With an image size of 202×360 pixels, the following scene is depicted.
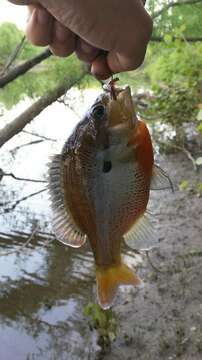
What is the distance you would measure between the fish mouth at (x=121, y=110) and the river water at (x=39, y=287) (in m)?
2.00

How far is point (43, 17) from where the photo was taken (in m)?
1.21

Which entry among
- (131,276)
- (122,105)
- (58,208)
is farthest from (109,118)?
(131,276)

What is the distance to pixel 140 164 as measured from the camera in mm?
1467

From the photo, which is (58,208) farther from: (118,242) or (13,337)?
(13,337)

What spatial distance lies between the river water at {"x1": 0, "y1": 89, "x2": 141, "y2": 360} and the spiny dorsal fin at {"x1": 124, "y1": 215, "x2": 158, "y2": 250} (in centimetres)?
184

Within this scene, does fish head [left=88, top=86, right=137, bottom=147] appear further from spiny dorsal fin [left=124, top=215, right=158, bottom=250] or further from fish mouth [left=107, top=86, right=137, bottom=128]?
spiny dorsal fin [left=124, top=215, right=158, bottom=250]

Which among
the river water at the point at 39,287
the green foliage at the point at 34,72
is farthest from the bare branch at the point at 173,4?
the river water at the point at 39,287

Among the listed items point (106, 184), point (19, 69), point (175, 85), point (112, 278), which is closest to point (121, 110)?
point (106, 184)

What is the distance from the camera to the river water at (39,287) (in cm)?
415

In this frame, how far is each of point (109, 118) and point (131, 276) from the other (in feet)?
1.63

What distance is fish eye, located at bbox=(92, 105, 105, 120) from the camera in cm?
138

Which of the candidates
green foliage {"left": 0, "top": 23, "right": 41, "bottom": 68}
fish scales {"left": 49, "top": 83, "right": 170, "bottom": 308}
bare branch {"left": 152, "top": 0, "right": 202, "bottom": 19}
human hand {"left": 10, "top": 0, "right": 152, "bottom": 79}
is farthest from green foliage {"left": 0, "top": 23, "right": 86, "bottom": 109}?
human hand {"left": 10, "top": 0, "right": 152, "bottom": 79}

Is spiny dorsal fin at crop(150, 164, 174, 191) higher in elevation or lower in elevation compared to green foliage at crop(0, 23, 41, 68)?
higher

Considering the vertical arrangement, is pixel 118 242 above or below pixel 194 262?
above
